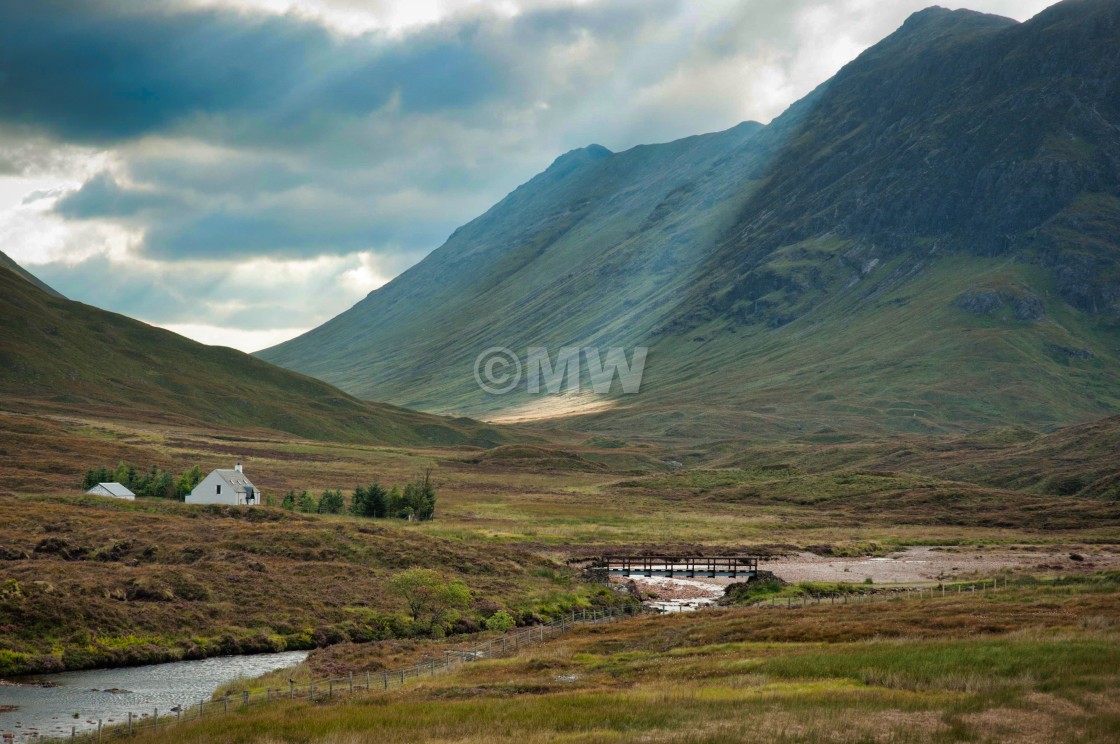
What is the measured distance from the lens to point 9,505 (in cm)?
8931

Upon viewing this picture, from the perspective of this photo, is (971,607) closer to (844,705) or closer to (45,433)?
(844,705)

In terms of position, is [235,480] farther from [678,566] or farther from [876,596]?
[876,596]

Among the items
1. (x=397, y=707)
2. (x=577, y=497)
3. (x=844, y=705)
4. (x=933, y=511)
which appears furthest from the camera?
(x=577, y=497)

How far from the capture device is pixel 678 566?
312ft

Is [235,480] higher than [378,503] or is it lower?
higher

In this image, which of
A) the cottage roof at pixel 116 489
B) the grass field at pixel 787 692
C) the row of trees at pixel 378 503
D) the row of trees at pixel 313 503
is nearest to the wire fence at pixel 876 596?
the grass field at pixel 787 692

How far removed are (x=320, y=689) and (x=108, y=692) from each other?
11001 mm

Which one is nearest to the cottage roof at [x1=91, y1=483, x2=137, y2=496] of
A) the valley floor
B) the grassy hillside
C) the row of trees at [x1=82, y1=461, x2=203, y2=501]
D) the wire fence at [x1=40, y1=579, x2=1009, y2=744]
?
the valley floor

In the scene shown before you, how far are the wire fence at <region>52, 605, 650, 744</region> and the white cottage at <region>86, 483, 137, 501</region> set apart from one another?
66.4 meters

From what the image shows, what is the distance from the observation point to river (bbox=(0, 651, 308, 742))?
39031 mm

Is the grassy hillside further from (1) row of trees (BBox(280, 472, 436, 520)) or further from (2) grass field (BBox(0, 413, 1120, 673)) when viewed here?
(1) row of trees (BBox(280, 472, 436, 520))

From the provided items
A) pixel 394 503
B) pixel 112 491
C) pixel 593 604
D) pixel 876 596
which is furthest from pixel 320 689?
pixel 394 503

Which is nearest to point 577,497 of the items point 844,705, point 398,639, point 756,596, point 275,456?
point 275,456

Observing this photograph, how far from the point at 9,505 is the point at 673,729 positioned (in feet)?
271
